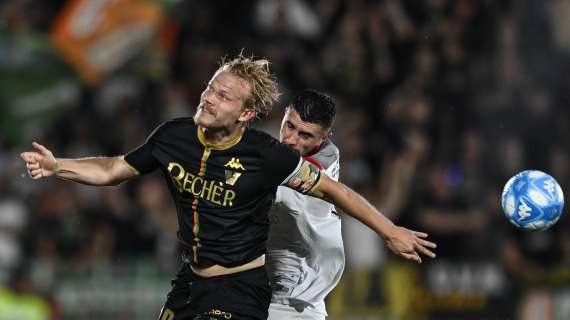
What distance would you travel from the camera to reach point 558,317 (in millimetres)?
9602

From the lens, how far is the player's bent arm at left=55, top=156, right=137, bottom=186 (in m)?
5.15

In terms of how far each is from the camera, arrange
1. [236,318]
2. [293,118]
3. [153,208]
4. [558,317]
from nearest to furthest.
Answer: [236,318] < [293,118] < [558,317] < [153,208]

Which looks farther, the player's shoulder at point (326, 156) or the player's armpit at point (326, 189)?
the player's shoulder at point (326, 156)

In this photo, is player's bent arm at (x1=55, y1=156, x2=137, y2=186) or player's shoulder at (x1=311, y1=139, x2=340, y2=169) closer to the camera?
player's bent arm at (x1=55, y1=156, x2=137, y2=186)

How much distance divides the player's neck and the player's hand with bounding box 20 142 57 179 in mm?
774

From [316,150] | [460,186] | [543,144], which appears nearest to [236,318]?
[316,150]

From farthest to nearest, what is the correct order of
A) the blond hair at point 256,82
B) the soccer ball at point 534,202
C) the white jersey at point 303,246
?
the soccer ball at point 534,202
the white jersey at point 303,246
the blond hair at point 256,82

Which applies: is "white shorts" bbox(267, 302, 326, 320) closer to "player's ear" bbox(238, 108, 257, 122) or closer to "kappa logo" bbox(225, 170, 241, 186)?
"kappa logo" bbox(225, 170, 241, 186)

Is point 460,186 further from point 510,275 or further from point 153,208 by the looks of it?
point 153,208

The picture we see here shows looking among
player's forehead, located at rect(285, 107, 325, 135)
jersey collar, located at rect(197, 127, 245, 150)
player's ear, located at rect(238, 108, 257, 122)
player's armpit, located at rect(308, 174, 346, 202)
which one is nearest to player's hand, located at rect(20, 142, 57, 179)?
jersey collar, located at rect(197, 127, 245, 150)

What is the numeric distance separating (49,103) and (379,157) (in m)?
3.80

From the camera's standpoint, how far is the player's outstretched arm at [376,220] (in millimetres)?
5102

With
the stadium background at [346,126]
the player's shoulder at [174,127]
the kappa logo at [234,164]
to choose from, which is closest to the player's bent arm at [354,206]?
the kappa logo at [234,164]

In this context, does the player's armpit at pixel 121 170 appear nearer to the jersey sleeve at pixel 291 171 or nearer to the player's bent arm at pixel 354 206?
the jersey sleeve at pixel 291 171
